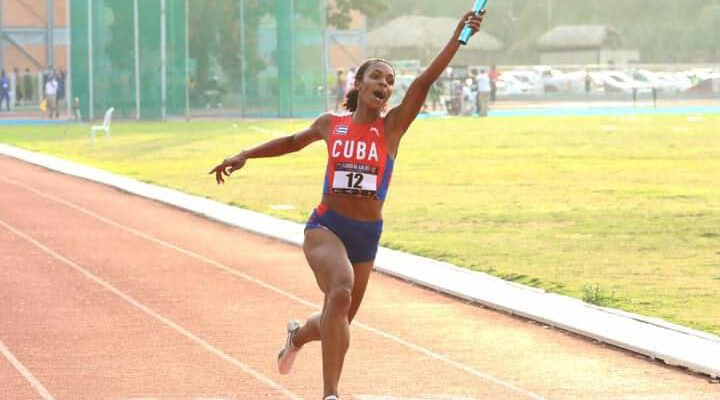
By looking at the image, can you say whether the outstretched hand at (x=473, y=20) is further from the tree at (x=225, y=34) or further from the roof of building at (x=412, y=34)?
the roof of building at (x=412, y=34)

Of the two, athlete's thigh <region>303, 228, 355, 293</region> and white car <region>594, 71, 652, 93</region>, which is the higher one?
athlete's thigh <region>303, 228, 355, 293</region>

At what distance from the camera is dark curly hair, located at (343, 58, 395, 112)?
8.63 m

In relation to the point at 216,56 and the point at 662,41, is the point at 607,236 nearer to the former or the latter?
the point at 216,56

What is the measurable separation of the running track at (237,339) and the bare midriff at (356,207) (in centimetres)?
125

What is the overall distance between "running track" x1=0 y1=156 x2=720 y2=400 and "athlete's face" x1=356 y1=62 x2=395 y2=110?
1.82m

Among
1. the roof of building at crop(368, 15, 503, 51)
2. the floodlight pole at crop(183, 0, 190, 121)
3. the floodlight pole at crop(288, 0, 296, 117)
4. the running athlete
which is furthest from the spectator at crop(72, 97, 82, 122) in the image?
the running athlete

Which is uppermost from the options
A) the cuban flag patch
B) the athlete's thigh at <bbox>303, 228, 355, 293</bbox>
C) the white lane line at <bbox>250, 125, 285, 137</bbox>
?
the cuban flag patch

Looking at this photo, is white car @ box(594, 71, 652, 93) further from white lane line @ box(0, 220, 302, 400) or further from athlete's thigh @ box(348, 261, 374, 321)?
athlete's thigh @ box(348, 261, 374, 321)

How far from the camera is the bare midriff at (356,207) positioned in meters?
8.55

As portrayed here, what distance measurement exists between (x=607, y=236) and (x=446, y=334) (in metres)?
7.10

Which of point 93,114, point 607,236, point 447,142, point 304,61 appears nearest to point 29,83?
point 93,114

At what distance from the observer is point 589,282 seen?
1452 cm

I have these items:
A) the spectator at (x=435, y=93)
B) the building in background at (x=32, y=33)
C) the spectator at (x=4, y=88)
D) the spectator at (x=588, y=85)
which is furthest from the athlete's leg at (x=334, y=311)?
the spectator at (x=588, y=85)

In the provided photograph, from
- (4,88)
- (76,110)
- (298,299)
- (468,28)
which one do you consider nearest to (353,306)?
(468,28)
